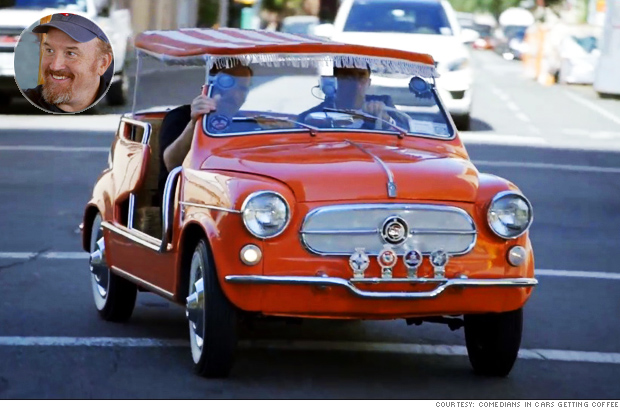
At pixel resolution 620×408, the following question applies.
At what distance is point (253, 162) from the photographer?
24.7 feet

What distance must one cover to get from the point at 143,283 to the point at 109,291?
74 centimetres

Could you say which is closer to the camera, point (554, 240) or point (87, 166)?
point (554, 240)

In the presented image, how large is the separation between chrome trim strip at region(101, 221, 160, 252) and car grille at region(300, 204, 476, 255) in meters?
1.33

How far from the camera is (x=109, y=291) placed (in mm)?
9078

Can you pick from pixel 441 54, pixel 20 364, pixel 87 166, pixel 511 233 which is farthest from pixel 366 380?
pixel 441 54

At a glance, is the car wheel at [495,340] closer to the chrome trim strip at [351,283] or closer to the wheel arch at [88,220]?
the chrome trim strip at [351,283]

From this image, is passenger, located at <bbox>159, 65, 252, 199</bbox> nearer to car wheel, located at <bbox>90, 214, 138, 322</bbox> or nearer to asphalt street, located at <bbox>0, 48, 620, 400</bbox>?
car wheel, located at <bbox>90, 214, 138, 322</bbox>

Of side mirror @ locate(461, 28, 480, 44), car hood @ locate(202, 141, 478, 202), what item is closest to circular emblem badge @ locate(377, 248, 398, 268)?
car hood @ locate(202, 141, 478, 202)

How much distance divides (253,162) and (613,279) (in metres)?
4.57

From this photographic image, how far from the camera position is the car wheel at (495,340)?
7.45m

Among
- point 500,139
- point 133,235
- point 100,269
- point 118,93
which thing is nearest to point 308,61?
point 133,235

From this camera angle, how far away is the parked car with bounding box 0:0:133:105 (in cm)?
2414

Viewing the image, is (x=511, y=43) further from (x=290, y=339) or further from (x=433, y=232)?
(x=433, y=232)
